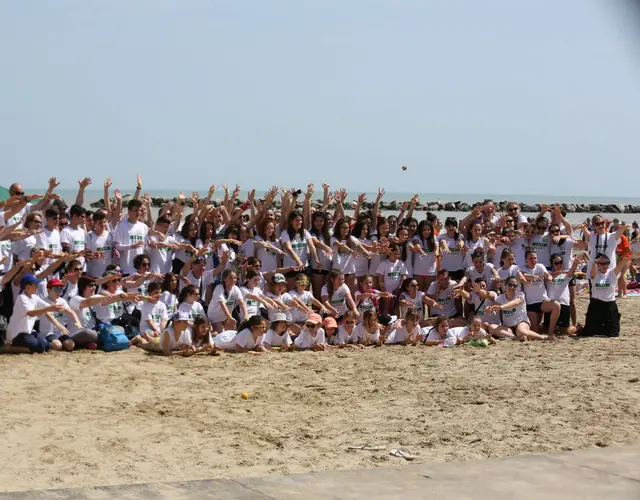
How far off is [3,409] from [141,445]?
153 cm

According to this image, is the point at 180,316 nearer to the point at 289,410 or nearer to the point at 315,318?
the point at 315,318

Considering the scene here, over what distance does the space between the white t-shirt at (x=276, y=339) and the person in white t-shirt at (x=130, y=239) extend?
6.29 ft

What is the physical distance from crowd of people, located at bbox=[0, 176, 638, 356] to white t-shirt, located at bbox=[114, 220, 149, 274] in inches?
0.6

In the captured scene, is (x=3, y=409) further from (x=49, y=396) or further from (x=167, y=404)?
(x=167, y=404)

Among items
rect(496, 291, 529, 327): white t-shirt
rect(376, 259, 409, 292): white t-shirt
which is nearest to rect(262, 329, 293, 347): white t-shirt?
rect(376, 259, 409, 292): white t-shirt

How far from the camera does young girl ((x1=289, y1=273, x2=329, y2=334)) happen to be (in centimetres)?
1081

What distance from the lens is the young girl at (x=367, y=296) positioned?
1130 cm

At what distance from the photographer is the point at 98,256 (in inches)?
425

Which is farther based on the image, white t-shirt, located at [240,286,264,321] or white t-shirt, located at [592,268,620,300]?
white t-shirt, located at [592,268,620,300]

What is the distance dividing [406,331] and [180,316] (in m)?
2.76

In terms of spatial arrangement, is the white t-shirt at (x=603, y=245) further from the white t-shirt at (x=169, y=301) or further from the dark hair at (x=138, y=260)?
the dark hair at (x=138, y=260)

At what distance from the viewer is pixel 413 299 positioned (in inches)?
449

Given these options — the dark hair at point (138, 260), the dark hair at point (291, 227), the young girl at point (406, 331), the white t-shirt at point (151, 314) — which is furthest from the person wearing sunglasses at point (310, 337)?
the dark hair at point (138, 260)

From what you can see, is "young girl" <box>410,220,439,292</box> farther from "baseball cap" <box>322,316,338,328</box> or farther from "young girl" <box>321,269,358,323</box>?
"baseball cap" <box>322,316,338,328</box>
